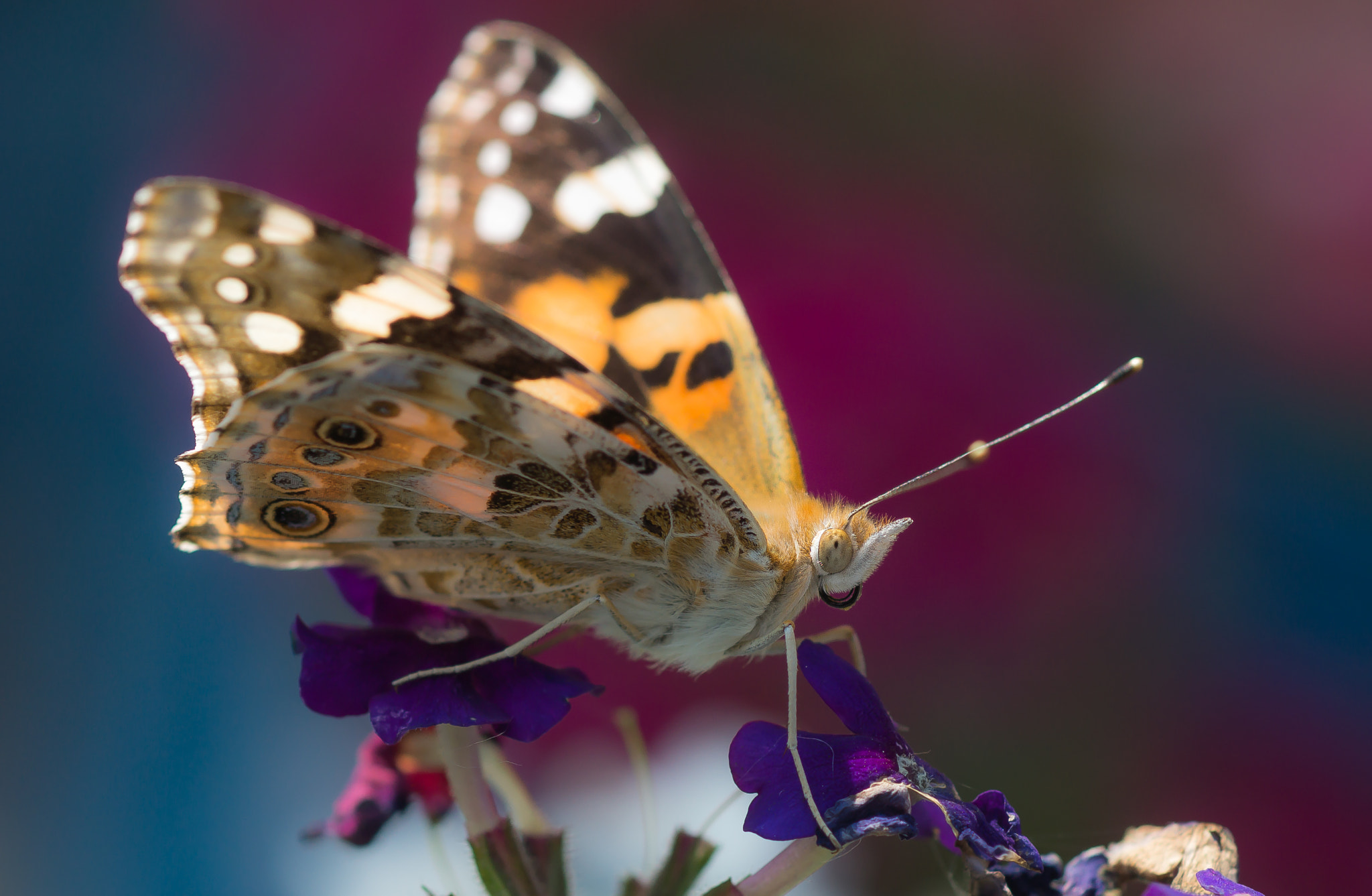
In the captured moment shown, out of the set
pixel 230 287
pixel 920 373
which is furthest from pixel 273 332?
pixel 920 373

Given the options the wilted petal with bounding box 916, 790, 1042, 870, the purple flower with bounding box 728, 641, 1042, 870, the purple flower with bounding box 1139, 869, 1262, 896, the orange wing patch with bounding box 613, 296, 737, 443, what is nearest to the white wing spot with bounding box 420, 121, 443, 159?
the orange wing patch with bounding box 613, 296, 737, 443

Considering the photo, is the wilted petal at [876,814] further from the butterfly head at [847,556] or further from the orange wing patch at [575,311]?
the orange wing patch at [575,311]

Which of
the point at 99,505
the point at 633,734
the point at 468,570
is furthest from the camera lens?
the point at 99,505

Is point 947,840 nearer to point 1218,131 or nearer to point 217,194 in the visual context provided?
point 217,194

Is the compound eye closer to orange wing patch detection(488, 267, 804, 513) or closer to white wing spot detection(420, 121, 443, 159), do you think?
orange wing patch detection(488, 267, 804, 513)

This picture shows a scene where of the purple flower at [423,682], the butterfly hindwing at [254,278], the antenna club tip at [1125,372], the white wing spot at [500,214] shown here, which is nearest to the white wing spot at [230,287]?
the butterfly hindwing at [254,278]

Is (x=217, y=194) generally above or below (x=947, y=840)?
above

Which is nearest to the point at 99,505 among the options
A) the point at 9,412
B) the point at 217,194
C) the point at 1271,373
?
the point at 9,412

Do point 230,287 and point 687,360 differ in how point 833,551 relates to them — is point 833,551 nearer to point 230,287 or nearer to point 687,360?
point 687,360
